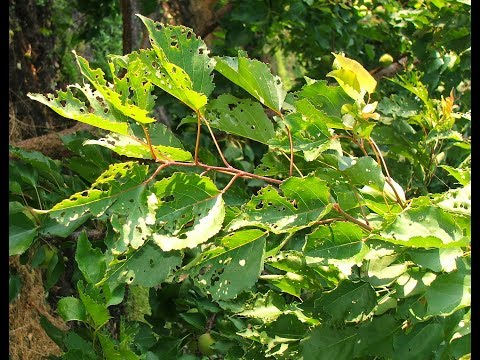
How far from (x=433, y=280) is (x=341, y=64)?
21cm

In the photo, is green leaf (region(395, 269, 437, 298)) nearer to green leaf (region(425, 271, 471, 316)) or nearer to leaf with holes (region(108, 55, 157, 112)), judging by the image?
green leaf (region(425, 271, 471, 316))

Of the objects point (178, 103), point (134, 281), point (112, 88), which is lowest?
point (178, 103)

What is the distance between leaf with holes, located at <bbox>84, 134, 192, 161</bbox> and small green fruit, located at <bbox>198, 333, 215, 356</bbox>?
→ 1.61 feet

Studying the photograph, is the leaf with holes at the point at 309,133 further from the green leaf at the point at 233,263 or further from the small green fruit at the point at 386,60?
the small green fruit at the point at 386,60

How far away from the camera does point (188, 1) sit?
1947 mm

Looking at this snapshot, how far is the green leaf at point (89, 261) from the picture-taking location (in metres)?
0.81

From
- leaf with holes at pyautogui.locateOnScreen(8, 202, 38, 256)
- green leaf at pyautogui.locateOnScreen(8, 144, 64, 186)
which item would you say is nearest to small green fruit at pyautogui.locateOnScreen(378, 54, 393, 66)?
green leaf at pyautogui.locateOnScreen(8, 144, 64, 186)

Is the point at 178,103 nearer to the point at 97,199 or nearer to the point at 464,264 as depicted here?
the point at 97,199

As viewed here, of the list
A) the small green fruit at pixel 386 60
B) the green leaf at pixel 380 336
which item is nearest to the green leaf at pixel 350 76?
the green leaf at pixel 380 336

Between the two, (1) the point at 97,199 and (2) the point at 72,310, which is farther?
(2) the point at 72,310

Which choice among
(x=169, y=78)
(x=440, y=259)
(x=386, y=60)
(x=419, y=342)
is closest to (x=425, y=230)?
(x=440, y=259)

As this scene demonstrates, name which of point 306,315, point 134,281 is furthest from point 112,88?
point 306,315

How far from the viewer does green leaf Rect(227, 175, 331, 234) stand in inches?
23.9

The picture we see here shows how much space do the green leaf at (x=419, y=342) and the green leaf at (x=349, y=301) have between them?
0.04 m
